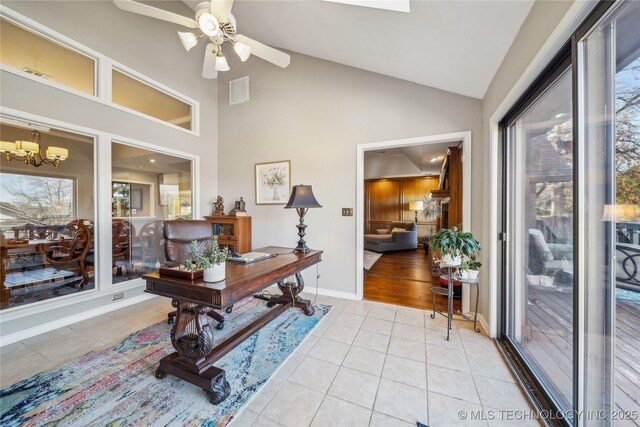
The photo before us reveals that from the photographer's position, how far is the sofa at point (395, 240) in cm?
658

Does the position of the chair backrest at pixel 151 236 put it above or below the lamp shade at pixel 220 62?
below

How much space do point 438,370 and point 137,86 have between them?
4614 mm

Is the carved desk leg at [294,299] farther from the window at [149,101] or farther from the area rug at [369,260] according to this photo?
the window at [149,101]

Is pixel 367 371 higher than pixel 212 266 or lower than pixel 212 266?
lower

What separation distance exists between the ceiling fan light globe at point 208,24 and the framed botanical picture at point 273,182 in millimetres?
1874

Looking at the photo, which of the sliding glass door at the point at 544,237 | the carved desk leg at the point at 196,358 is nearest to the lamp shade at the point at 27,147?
the carved desk leg at the point at 196,358

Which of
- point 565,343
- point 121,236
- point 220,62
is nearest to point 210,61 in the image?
point 220,62

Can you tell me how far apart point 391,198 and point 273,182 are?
213 inches

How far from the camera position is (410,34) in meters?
1.98

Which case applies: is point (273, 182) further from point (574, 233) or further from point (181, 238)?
point (574, 233)

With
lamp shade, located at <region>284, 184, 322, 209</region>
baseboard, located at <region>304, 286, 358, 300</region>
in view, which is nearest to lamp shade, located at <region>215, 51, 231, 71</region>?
lamp shade, located at <region>284, 184, 322, 209</region>

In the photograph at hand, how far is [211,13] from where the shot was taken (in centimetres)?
182

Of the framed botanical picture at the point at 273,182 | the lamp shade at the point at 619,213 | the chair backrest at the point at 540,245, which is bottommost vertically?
the chair backrest at the point at 540,245

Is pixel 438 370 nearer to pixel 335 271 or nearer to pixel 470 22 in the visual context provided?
pixel 335 271
